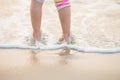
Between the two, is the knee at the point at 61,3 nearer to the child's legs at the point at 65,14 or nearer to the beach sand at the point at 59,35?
the child's legs at the point at 65,14

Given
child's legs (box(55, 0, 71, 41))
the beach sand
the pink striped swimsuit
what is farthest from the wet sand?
the pink striped swimsuit

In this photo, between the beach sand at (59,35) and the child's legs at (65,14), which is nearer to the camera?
the beach sand at (59,35)

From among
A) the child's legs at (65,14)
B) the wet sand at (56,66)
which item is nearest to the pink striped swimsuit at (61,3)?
the child's legs at (65,14)

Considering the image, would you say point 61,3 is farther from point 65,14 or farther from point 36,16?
point 36,16

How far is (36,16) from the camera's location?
2059mm

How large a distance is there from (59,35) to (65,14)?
0.94 ft

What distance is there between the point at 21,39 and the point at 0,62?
0.36m

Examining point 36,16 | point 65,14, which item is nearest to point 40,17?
point 36,16

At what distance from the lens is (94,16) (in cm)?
259

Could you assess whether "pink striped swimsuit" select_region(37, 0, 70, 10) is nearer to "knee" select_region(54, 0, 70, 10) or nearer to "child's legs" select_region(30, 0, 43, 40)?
"knee" select_region(54, 0, 70, 10)

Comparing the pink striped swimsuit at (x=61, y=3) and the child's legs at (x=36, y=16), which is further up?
the pink striped swimsuit at (x=61, y=3)

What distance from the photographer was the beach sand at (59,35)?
1.73m

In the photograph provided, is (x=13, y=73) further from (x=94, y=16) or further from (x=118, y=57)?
(x=94, y=16)

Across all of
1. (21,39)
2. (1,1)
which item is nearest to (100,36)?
(21,39)
